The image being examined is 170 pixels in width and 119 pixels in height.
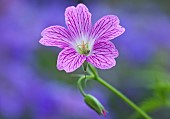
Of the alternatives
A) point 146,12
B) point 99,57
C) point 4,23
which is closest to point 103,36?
point 99,57

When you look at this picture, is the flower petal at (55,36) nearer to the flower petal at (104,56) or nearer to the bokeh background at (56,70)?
the flower petal at (104,56)

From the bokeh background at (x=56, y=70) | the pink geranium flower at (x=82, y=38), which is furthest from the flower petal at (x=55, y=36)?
the bokeh background at (x=56, y=70)

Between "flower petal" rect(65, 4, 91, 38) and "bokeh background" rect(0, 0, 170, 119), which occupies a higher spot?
"flower petal" rect(65, 4, 91, 38)

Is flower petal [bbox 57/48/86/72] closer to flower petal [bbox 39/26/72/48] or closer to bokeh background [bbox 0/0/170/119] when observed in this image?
flower petal [bbox 39/26/72/48]

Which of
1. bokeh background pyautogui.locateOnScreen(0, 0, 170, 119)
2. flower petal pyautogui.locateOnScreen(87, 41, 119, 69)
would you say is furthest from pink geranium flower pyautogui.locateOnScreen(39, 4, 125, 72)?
bokeh background pyautogui.locateOnScreen(0, 0, 170, 119)

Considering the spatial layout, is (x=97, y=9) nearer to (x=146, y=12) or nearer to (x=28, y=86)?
(x=146, y=12)

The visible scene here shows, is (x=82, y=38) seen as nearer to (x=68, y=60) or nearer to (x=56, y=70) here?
(x=68, y=60)
